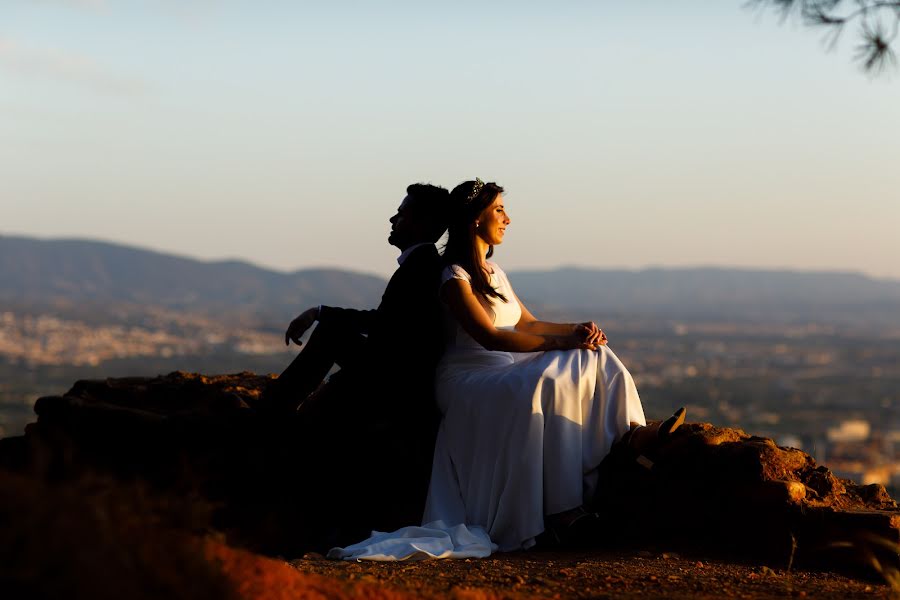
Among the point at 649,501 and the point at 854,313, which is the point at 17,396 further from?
the point at 854,313

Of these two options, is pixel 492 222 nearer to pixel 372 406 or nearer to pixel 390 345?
pixel 390 345

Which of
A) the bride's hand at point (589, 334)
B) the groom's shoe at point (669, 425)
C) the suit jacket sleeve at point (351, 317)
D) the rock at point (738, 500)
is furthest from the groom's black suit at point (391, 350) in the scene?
the groom's shoe at point (669, 425)

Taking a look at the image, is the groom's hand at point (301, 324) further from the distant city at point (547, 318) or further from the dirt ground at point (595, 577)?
the distant city at point (547, 318)

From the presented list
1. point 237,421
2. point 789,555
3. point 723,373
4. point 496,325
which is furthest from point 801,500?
point 723,373

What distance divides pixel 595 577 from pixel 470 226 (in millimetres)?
2557

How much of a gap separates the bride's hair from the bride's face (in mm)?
30

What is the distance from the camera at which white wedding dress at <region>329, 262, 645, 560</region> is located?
693cm

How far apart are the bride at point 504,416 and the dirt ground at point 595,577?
34 cm

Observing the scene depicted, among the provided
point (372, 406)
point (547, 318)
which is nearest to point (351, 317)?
point (372, 406)

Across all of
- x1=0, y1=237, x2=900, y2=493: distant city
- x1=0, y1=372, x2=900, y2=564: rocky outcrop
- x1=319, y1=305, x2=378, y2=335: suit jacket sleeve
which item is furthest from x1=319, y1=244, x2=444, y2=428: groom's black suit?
x1=0, y1=237, x2=900, y2=493: distant city

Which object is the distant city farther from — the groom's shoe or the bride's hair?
the bride's hair

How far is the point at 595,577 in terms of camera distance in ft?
19.4

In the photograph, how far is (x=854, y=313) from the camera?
189m

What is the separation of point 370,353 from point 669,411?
55876mm
